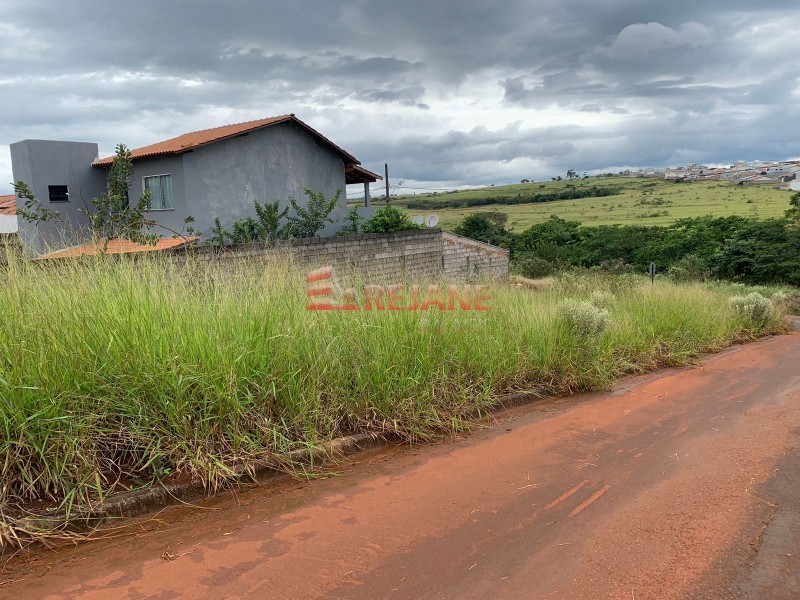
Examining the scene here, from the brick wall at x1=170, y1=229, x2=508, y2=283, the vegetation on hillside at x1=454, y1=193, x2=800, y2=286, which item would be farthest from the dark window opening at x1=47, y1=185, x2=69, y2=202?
the vegetation on hillside at x1=454, y1=193, x2=800, y2=286

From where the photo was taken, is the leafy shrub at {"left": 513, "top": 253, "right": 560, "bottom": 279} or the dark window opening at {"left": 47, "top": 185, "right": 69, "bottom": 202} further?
the leafy shrub at {"left": 513, "top": 253, "right": 560, "bottom": 279}

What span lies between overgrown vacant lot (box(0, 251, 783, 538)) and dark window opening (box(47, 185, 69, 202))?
2234 cm

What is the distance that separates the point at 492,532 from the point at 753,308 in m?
13.3

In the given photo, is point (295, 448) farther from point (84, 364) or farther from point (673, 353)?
point (673, 353)

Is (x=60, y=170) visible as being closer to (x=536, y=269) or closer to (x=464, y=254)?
(x=464, y=254)

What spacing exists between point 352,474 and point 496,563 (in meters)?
1.60

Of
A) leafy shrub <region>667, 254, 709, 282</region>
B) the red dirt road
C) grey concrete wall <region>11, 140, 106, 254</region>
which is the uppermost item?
grey concrete wall <region>11, 140, 106, 254</region>

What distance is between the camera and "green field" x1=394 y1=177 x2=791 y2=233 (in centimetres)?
5506

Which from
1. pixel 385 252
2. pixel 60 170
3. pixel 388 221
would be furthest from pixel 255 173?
pixel 385 252

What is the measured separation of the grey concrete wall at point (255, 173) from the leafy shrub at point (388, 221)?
162 centimetres

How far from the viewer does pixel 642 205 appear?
6756 cm

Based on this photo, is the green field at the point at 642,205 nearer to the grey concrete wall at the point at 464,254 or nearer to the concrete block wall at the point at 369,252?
the grey concrete wall at the point at 464,254

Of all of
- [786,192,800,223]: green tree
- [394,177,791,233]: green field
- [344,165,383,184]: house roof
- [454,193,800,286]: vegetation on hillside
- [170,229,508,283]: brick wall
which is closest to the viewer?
[170,229,508,283]: brick wall

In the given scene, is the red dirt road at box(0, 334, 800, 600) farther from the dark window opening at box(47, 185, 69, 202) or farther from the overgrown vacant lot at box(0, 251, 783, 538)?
the dark window opening at box(47, 185, 69, 202)
